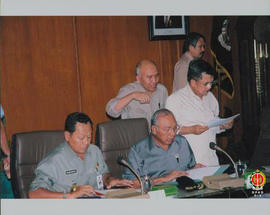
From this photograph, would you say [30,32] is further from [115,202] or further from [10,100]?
[115,202]

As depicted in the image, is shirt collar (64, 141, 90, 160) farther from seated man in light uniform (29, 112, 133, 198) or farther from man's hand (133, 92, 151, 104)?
man's hand (133, 92, 151, 104)

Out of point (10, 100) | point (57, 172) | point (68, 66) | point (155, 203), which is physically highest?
point (68, 66)

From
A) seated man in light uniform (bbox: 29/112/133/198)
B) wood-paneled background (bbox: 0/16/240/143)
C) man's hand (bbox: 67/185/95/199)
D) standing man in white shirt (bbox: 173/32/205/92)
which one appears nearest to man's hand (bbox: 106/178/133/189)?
seated man in light uniform (bbox: 29/112/133/198)

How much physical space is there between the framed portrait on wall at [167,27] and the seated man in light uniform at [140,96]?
117cm

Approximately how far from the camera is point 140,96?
3.40 meters

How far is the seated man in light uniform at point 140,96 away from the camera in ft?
11.5

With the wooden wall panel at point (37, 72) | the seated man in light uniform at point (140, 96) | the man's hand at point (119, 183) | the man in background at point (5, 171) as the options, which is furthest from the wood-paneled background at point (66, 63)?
the man's hand at point (119, 183)

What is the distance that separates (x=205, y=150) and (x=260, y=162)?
0.56 m

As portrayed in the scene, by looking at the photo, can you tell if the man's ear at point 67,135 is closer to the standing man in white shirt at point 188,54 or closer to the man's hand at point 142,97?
the man's hand at point 142,97

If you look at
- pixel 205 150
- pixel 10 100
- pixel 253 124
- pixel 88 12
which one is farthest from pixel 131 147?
pixel 253 124

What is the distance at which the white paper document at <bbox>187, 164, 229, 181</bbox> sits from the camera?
2780 mm

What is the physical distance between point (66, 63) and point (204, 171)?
80.4 inches

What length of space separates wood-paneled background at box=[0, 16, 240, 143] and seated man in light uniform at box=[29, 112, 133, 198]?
1593 millimetres

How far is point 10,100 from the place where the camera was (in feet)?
13.6
